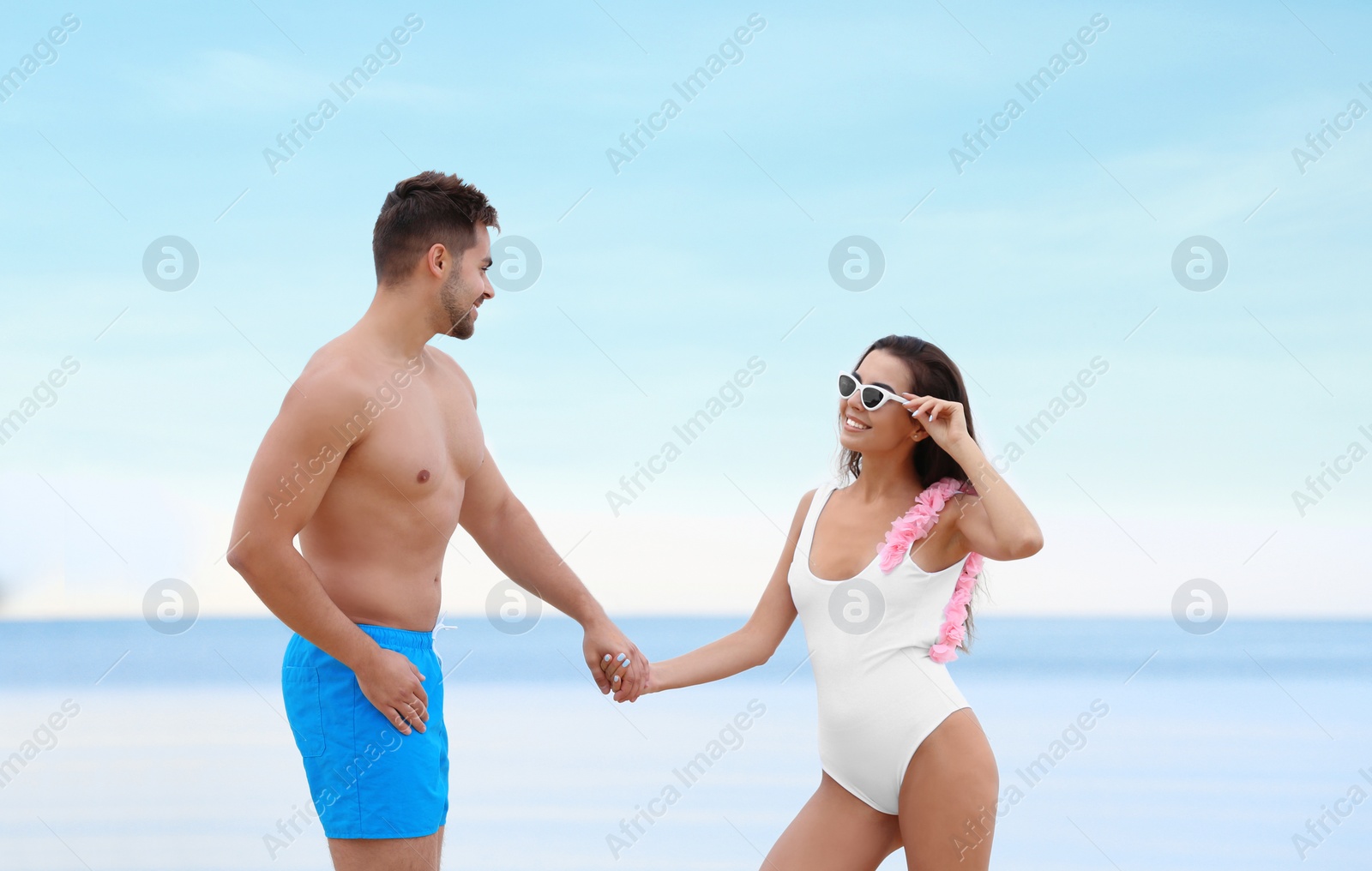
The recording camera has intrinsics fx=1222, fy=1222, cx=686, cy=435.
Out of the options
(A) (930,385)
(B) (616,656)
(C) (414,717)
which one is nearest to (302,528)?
(C) (414,717)

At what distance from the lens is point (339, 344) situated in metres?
3.02

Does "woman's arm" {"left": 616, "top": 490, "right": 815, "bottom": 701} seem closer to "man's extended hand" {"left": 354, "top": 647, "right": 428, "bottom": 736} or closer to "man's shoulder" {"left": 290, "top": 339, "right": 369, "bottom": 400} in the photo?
"man's extended hand" {"left": 354, "top": 647, "right": 428, "bottom": 736}

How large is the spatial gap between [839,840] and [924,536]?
2.70ft

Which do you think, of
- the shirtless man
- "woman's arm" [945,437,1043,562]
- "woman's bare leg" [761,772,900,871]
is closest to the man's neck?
the shirtless man

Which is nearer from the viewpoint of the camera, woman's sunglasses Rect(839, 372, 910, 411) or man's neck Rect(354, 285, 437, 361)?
man's neck Rect(354, 285, 437, 361)

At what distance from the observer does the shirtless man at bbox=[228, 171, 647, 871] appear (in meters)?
2.79

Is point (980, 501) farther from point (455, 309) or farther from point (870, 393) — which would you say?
point (455, 309)

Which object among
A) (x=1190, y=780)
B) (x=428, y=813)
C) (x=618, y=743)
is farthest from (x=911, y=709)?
(x=618, y=743)

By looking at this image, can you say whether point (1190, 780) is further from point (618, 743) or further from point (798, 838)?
point (798, 838)

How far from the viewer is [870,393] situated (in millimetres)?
3312

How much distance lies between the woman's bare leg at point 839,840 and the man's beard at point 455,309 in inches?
61.8

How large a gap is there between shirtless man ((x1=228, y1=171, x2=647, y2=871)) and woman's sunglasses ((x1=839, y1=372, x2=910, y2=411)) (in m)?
1.02

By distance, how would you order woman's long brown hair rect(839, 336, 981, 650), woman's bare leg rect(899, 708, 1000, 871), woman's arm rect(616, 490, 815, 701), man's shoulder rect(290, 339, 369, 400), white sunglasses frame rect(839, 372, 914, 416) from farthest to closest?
1. woman's arm rect(616, 490, 815, 701)
2. woman's long brown hair rect(839, 336, 981, 650)
3. white sunglasses frame rect(839, 372, 914, 416)
4. woman's bare leg rect(899, 708, 1000, 871)
5. man's shoulder rect(290, 339, 369, 400)

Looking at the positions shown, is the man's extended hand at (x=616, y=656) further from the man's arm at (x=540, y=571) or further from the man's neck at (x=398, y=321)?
the man's neck at (x=398, y=321)
